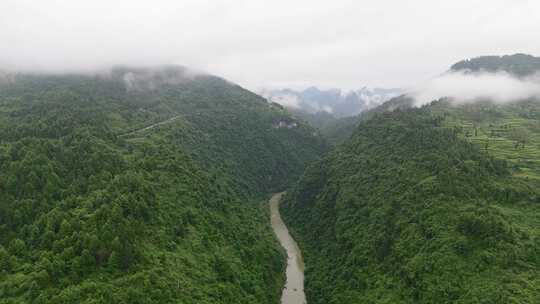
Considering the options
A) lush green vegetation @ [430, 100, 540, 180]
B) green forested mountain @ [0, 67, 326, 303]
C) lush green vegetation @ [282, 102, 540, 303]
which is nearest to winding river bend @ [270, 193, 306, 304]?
lush green vegetation @ [282, 102, 540, 303]

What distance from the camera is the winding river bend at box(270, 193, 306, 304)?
9288cm

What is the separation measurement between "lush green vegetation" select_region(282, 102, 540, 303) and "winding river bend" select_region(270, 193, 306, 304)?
248cm

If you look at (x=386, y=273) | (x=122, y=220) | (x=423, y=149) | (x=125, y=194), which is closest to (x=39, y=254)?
(x=122, y=220)

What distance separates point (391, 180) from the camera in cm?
10500

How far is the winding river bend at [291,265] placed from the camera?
92.9 metres

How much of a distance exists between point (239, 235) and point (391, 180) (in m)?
41.2

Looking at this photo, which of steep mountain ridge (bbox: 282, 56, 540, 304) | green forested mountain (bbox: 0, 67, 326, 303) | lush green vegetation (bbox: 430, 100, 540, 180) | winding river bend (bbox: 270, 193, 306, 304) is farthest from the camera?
lush green vegetation (bbox: 430, 100, 540, 180)

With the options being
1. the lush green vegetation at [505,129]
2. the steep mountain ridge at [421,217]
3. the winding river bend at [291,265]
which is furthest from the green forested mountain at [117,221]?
the lush green vegetation at [505,129]

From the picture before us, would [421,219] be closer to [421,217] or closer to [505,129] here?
[421,217]

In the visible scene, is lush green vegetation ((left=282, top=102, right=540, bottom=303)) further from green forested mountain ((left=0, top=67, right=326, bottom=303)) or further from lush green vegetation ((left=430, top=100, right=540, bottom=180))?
green forested mountain ((left=0, top=67, right=326, bottom=303))

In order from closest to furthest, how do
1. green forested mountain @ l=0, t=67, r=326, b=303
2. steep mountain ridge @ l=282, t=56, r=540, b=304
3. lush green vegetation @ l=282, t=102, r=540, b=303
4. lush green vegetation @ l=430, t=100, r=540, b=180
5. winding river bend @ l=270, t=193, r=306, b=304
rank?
green forested mountain @ l=0, t=67, r=326, b=303, lush green vegetation @ l=282, t=102, r=540, b=303, steep mountain ridge @ l=282, t=56, r=540, b=304, winding river bend @ l=270, t=193, r=306, b=304, lush green vegetation @ l=430, t=100, r=540, b=180

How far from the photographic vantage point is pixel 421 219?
81.9 meters

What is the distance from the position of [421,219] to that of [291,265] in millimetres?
39041

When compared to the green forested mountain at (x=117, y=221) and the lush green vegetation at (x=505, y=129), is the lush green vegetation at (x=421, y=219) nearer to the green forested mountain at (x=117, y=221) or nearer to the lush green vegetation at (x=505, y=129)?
the lush green vegetation at (x=505, y=129)
